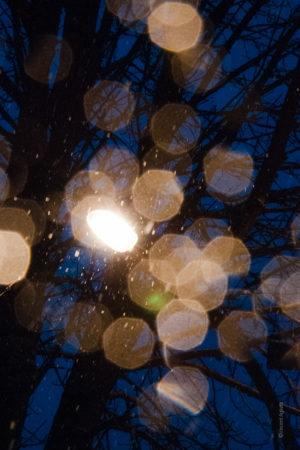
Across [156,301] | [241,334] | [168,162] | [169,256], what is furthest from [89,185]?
[241,334]

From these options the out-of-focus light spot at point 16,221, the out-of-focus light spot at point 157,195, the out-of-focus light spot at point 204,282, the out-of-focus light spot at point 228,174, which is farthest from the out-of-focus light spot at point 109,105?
the out-of-focus light spot at point 204,282

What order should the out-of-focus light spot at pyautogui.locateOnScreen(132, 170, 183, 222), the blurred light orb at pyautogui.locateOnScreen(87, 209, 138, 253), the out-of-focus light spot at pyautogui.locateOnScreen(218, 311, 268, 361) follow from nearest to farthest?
the blurred light orb at pyautogui.locateOnScreen(87, 209, 138, 253), the out-of-focus light spot at pyautogui.locateOnScreen(218, 311, 268, 361), the out-of-focus light spot at pyautogui.locateOnScreen(132, 170, 183, 222)

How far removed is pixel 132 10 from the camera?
3881 mm

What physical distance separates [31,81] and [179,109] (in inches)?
55.1

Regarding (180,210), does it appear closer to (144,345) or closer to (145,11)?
(144,345)

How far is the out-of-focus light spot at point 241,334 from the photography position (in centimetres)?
346

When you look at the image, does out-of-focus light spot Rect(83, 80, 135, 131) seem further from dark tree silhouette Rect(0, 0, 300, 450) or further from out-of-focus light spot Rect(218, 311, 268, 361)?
out-of-focus light spot Rect(218, 311, 268, 361)

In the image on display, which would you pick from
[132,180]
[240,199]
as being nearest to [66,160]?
[132,180]

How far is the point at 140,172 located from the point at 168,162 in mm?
293

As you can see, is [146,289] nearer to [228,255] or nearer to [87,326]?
[228,255]

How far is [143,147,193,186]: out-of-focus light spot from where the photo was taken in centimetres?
396

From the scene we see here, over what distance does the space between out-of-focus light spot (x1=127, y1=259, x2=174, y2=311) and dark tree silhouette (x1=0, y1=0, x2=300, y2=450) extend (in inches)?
3.1

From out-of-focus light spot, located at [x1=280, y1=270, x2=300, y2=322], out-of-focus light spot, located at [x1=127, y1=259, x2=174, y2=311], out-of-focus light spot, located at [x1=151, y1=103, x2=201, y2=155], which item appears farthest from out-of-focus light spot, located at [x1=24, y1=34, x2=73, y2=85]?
out-of-focus light spot, located at [x1=280, y1=270, x2=300, y2=322]

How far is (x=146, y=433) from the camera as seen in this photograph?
3.93 m
